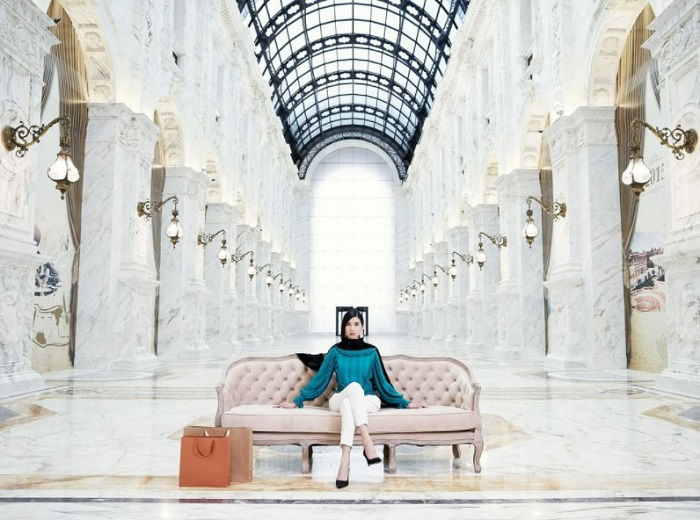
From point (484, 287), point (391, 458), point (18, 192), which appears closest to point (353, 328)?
point (391, 458)

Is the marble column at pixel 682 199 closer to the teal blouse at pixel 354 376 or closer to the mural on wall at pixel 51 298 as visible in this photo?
the teal blouse at pixel 354 376

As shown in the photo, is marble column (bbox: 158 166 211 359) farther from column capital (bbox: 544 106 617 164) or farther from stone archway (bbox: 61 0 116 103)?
column capital (bbox: 544 106 617 164)

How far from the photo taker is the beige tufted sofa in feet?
15.3

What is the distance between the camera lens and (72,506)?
3.70m

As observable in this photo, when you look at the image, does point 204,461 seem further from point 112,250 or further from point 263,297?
point 263,297

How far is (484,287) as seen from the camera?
2088 centimetres

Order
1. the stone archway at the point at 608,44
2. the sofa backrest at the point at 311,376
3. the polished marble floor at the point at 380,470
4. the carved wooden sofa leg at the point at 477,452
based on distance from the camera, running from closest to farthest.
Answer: the polished marble floor at the point at 380,470
the carved wooden sofa leg at the point at 477,452
the sofa backrest at the point at 311,376
the stone archway at the point at 608,44

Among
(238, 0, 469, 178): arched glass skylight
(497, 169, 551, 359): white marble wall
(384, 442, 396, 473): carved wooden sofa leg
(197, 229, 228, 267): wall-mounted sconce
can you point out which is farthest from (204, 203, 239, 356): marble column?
(384, 442, 396, 473): carved wooden sofa leg

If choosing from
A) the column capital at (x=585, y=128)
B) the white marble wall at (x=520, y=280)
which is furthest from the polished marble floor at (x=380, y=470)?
the white marble wall at (x=520, y=280)

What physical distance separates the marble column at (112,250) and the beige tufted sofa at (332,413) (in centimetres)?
779

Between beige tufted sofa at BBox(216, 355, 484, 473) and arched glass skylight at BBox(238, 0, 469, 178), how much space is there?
879 inches

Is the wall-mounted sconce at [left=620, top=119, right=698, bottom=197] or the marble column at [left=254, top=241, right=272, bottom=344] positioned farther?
the marble column at [left=254, top=241, right=272, bottom=344]

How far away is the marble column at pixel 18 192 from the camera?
800cm

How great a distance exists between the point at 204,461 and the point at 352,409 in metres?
1.05
